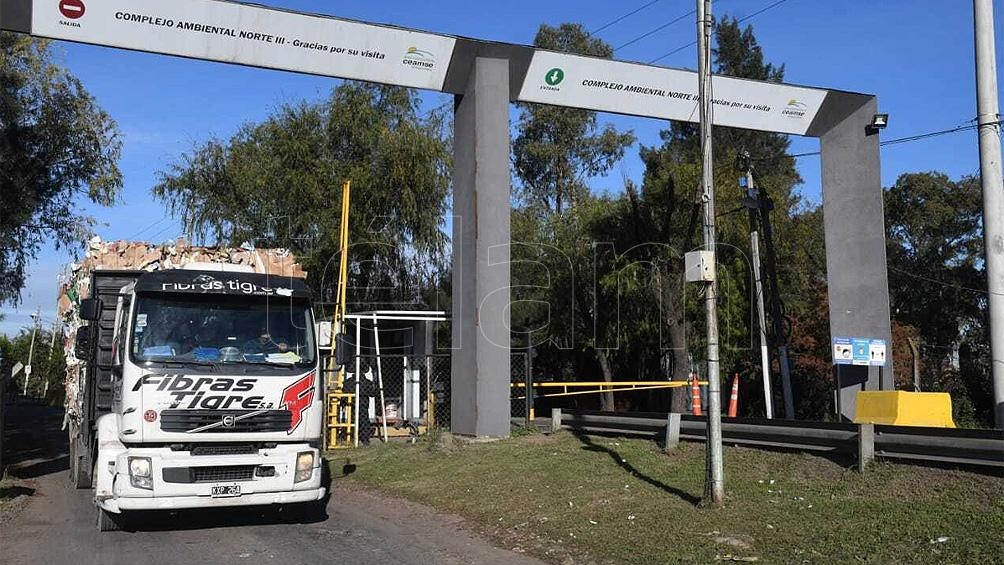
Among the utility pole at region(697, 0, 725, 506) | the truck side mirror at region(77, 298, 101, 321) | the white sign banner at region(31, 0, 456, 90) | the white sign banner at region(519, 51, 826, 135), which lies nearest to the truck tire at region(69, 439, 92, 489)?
the truck side mirror at region(77, 298, 101, 321)

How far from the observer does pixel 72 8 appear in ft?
49.9

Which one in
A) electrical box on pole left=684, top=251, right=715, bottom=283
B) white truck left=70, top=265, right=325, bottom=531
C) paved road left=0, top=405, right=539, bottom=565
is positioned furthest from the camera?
electrical box on pole left=684, top=251, right=715, bottom=283

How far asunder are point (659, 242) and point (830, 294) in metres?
7.93

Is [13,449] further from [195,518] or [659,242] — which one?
[659,242]

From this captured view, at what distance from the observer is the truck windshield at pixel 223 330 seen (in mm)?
10242

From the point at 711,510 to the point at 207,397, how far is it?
5949mm

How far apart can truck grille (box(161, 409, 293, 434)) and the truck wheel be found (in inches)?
68.3

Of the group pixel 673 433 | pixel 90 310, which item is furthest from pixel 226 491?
pixel 673 433

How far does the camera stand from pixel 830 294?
20.0 metres

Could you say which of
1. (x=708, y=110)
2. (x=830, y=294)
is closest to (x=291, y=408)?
(x=708, y=110)

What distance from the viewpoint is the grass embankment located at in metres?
8.37

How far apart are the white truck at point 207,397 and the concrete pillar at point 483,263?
6480 mm

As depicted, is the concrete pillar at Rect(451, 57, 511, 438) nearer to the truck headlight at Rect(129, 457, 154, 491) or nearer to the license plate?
the license plate

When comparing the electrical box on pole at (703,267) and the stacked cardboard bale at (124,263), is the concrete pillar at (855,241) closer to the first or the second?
the electrical box on pole at (703,267)
